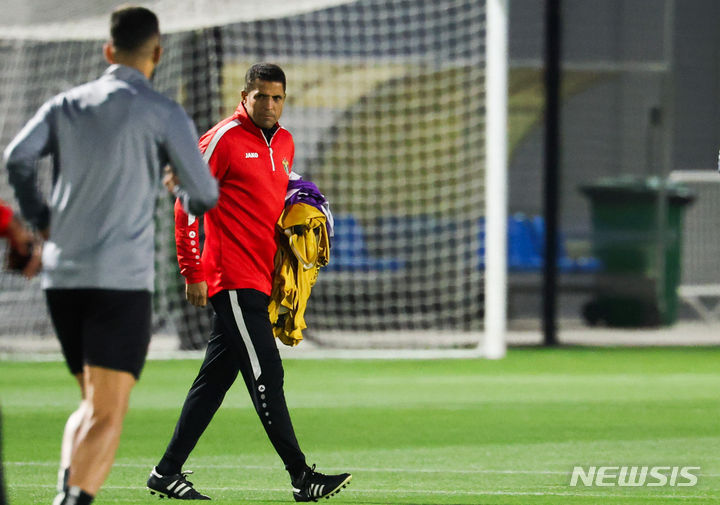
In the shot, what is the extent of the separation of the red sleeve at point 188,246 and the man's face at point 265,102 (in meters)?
0.57

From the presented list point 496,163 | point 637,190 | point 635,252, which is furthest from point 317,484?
point 637,190

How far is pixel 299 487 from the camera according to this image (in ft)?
19.4

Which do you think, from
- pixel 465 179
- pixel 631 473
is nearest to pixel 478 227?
pixel 465 179

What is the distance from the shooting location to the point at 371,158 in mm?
15906

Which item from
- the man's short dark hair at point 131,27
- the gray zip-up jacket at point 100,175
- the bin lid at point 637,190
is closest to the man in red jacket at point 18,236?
the gray zip-up jacket at point 100,175

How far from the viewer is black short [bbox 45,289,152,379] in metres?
4.45

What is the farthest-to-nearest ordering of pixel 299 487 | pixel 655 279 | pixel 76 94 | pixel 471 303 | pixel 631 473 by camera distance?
pixel 655 279, pixel 471 303, pixel 631 473, pixel 299 487, pixel 76 94

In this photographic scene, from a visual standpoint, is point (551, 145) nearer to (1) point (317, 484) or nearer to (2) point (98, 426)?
(1) point (317, 484)

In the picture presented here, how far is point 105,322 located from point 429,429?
4.49m

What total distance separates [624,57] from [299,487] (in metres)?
16.7

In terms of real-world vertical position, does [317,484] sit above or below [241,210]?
below

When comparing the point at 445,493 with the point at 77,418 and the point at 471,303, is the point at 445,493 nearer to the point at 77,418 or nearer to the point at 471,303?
the point at 77,418

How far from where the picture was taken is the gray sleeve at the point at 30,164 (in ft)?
14.4

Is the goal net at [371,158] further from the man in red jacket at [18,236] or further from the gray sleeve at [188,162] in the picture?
the man in red jacket at [18,236]
